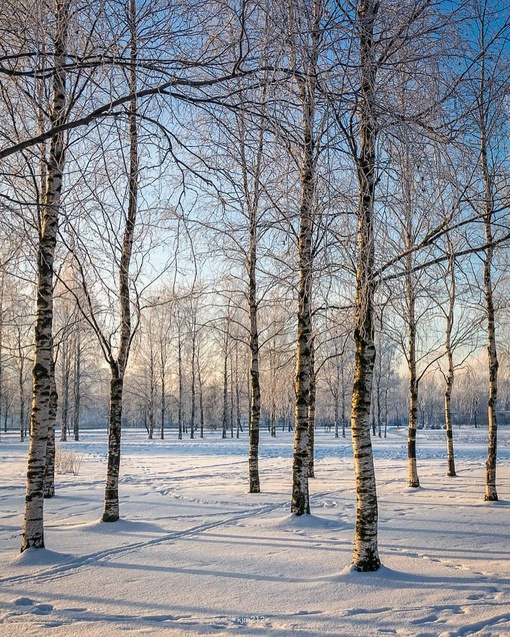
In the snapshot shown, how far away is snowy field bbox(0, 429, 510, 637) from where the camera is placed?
423 cm

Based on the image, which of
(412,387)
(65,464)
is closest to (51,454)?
(65,464)

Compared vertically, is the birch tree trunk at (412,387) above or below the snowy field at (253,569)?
above

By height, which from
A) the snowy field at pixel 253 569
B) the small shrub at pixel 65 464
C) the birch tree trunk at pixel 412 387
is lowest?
the small shrub at pixel 65 464

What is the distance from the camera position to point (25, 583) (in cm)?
543

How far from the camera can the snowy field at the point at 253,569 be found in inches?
167

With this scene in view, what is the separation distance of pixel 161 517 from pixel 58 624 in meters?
5.19

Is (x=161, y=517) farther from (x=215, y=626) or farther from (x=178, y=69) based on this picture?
(x=178, y=69)

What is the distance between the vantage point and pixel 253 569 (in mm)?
5887

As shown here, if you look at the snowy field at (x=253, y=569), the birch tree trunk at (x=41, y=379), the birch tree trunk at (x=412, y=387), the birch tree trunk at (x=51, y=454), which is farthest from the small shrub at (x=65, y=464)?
the birch tree trunk at (x=41, y=379)

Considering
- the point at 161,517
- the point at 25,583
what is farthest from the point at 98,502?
the point at 25,583

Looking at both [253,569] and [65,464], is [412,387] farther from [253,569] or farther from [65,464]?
[65,464]

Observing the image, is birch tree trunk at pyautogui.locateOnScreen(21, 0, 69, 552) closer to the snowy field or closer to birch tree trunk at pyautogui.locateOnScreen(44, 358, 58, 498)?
the snowy field

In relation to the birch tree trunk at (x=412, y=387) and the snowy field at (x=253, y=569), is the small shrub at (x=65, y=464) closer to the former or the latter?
the snowy field at (x=253, y=569)

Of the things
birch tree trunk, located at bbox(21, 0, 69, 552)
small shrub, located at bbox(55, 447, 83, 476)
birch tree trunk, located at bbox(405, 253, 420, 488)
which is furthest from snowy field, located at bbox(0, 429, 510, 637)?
small shrub, located at bbox(55, 447, 83, 476)
